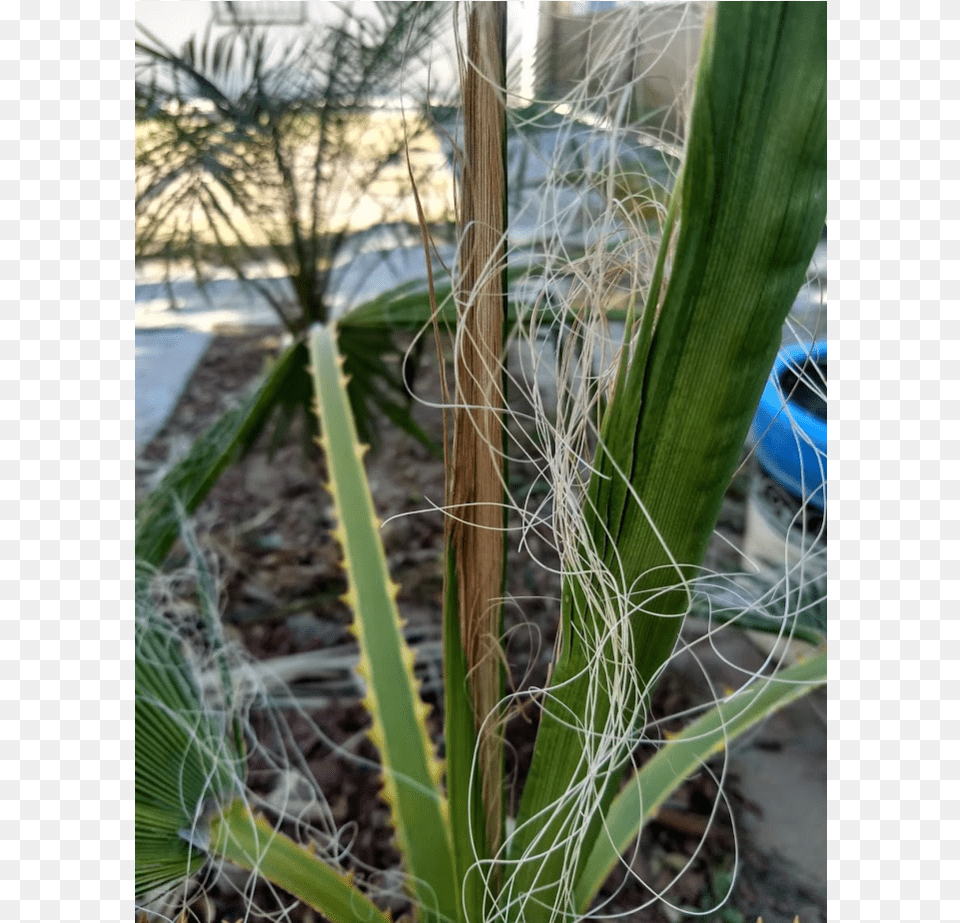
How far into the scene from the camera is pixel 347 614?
2.91 ft

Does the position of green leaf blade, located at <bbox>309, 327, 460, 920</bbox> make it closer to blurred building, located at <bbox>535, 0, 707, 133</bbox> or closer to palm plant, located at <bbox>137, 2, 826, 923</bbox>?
palm plant, located at <bbox>137, 2, 826, 923</bbox>

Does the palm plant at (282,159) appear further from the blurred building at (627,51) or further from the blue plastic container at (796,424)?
the blue plastic container at (796,424)

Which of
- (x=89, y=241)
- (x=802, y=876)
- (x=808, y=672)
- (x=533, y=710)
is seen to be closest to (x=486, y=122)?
(x=89, y=241)

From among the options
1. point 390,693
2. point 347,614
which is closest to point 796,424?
point 390,693

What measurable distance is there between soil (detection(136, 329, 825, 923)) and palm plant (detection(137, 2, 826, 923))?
83mm

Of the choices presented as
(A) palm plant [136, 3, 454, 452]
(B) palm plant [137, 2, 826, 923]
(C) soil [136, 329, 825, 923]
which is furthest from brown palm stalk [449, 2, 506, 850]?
(A) palm plant [136, 3, 454, 452]

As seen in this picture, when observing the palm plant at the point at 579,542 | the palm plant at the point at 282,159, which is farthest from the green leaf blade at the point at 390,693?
the palm plant at the point at 282,159

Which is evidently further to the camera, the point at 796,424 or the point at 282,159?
the point at 282,159

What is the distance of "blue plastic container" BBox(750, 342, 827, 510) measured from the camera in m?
0.33

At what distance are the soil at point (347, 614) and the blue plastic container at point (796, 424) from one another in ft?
0.66

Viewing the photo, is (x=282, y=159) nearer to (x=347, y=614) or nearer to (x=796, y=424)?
(x=347, y=614)

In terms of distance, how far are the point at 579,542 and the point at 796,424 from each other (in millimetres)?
124

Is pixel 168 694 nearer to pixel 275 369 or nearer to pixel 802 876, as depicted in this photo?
pixel 275 369

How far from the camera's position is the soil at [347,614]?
1.95 feet
